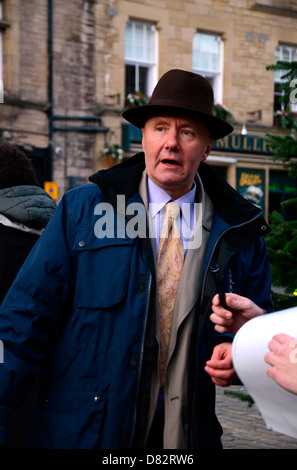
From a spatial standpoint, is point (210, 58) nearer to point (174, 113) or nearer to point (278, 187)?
point (278, 187)

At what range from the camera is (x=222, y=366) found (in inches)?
96.8

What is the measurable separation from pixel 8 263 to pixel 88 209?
100cm

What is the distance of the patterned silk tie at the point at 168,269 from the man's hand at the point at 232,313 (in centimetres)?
38

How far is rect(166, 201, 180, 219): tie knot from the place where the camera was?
2941 mm

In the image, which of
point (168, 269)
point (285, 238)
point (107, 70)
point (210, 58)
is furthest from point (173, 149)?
point (210, 58)

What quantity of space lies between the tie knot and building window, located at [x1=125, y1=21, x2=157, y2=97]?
1577cm

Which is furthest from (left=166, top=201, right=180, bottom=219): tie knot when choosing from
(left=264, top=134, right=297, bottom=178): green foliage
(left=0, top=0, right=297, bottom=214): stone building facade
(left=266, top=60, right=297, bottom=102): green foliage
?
(left=0, top=0, right=297, bottom=214): stone building facade

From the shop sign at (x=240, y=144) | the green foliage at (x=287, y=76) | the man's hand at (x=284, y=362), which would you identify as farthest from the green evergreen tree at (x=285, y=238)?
the shop sign at (x=240, y=144)

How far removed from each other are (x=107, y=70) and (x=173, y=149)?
1540 cm

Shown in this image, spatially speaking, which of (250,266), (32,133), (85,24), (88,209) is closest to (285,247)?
(250,266)

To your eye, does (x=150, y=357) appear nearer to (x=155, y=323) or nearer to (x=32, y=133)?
(x=155, y=323)

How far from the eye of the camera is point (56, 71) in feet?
56.0

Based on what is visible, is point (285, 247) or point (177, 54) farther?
point (177, 54)

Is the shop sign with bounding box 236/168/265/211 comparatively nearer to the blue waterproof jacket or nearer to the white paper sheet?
the blue waterproof jacket
